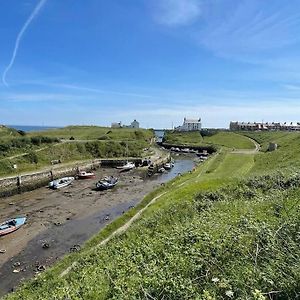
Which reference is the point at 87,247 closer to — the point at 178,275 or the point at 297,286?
the point at 178,275

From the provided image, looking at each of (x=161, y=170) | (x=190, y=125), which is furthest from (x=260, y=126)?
(x=161, y=170)

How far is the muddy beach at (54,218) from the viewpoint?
22.3 meters

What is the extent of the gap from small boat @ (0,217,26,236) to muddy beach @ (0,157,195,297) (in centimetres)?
43

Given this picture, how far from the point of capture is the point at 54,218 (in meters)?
32.9

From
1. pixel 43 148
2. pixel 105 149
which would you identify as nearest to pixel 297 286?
pixel 43 148

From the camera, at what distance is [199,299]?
7.33 meters

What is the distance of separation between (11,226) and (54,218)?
4.95 metres

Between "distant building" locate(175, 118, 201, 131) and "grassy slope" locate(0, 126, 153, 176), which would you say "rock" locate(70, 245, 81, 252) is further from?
"distant building" locate(175, 118, 201, 131)

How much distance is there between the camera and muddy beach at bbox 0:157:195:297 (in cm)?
2231

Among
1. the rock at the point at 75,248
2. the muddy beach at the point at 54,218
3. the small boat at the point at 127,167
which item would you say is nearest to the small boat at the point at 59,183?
the muddy beach at the point at 54,218

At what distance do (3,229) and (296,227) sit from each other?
24.8 metres

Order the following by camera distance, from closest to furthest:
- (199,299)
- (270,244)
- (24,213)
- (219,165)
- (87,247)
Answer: (199,299), (270,244), (87,247), (24,213), (219,165)

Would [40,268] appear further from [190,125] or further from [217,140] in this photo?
[190,125]

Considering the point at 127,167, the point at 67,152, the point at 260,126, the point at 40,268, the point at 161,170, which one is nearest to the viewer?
the point at 40,268
